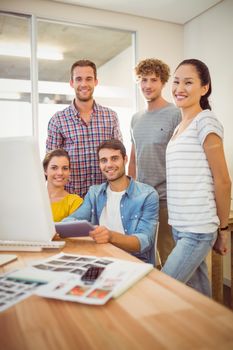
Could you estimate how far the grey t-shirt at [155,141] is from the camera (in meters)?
2.22

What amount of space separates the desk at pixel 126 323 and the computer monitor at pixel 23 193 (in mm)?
399

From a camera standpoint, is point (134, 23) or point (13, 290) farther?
point (134, 23)

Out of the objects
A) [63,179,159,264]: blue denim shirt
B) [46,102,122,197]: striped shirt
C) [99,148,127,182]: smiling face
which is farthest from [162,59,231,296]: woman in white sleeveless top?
[46,102,122,197]: striped shirt

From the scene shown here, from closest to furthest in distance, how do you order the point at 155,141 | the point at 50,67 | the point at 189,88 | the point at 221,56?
1. the point at 189,88
2. the point at 155,141
3. the point at 221,56
4. the point at 50,67

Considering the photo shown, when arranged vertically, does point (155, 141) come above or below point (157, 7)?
below

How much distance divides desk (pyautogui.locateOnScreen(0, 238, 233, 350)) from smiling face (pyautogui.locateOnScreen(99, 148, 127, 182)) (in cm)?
99

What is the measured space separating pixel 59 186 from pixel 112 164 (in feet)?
1.45

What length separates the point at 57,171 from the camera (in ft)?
6.95

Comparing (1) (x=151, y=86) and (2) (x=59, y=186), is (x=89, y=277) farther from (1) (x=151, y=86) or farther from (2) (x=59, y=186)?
(1) (x=151, y=86)

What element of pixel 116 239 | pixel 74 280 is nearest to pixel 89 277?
pixel 74 280

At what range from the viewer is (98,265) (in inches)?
40.1

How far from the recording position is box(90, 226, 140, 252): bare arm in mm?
1358

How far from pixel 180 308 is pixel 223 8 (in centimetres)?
315

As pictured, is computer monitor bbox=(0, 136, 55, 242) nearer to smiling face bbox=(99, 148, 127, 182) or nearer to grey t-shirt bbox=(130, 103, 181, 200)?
smiling face bbox=(99, 148, 127, 182)
